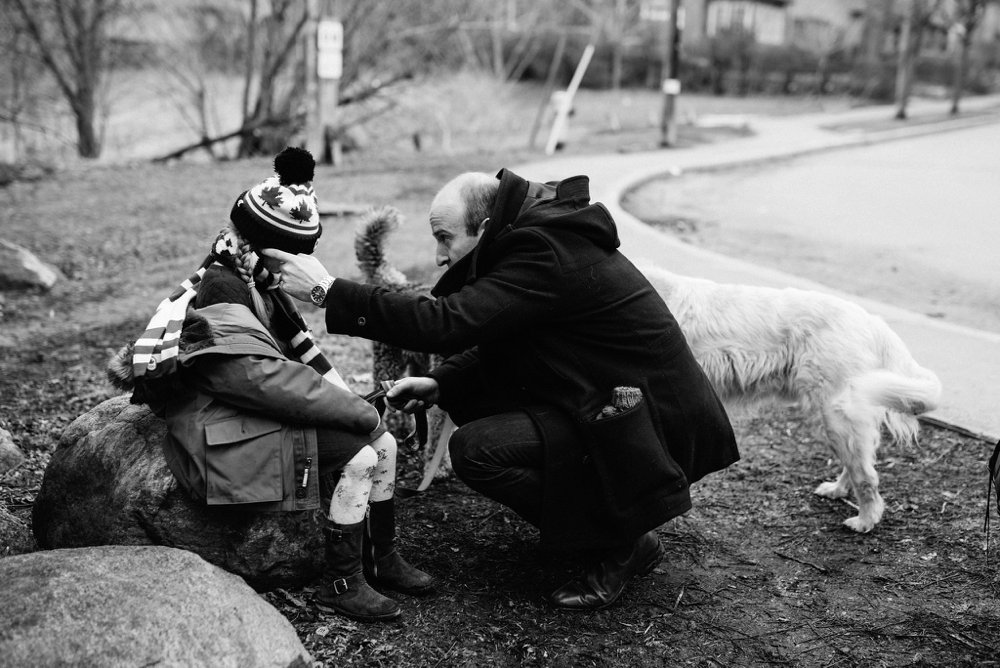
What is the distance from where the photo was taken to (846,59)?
44.4 metres

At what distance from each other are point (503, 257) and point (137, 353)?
1248mm

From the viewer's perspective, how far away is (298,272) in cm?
321

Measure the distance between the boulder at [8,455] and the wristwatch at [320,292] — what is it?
201 cm

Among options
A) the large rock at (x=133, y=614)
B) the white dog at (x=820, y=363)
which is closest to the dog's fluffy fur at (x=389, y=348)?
the white dog at (x=820, y=363)

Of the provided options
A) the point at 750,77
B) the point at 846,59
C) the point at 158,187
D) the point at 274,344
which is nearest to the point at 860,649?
the point at 274,344

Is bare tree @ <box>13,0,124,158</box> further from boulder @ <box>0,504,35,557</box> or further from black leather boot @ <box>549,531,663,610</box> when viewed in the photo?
black leather boot @ <box>549,531,663,610</box>

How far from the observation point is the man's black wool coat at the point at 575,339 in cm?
325

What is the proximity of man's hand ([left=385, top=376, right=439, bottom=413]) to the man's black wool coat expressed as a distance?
1.34 feet

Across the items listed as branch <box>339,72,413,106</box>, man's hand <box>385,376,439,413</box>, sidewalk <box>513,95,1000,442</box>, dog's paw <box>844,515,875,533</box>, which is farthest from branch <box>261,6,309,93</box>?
dog's paw <box>844,515,875,533</box>

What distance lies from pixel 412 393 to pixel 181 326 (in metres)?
1.05

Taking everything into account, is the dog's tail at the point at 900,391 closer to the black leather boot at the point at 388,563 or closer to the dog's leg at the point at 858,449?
the dog's leg at the point at 858,449

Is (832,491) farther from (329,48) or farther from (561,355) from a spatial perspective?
(329,48)

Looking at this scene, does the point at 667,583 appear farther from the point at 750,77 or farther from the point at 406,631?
the point at 750,77

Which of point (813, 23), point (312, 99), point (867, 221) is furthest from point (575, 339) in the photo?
point (813, 23)
